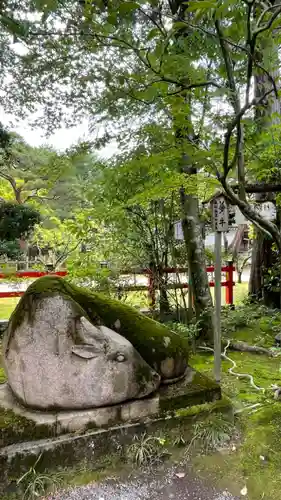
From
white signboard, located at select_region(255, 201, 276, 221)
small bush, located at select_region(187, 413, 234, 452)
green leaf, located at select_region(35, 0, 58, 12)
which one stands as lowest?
small bush, located at select_region(187, 413, 234, 452)

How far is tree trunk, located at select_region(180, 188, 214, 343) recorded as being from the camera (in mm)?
4285

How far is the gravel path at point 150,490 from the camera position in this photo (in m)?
1.83

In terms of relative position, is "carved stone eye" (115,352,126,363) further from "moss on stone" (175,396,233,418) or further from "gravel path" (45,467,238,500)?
"gravel path" (45,467,238,500)

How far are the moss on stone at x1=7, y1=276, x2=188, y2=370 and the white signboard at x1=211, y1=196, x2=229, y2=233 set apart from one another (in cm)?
108

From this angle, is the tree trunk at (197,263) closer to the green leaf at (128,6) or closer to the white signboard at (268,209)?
the white signboard at (268,209)

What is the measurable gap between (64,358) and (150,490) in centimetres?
92

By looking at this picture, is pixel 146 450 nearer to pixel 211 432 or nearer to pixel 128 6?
pixel 211 432

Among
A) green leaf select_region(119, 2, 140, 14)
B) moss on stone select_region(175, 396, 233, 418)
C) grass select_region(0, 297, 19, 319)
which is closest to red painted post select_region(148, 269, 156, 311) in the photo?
moss on stone select_region(175, 396, 233, 418)

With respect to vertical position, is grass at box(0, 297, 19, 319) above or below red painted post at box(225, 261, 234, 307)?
below

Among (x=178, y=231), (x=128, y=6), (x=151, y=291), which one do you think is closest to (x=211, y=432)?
(x=128, y=6)

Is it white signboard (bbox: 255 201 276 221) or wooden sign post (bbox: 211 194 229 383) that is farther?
white signboard (bbox: 255 201 276 221)

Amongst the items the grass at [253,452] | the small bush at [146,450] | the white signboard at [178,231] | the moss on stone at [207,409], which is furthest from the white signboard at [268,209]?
the small bush at [146,450]

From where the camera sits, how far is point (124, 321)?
2525mm

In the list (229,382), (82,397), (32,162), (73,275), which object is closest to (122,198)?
(73,275)
